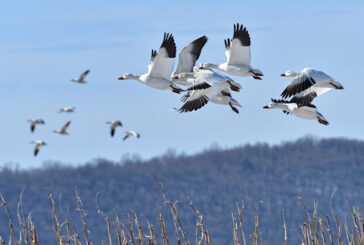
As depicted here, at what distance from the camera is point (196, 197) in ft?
453

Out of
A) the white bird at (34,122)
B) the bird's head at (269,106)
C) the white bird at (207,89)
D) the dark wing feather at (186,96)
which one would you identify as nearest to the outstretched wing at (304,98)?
the bird's head at (269,106)

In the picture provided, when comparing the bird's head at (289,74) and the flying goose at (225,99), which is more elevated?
the bird's head at (289,74)

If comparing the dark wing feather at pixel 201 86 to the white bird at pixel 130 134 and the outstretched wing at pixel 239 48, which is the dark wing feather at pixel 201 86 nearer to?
the outstretched wing at pixel 239 48

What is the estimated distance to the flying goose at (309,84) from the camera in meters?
9.31

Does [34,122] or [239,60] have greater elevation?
[34,122]

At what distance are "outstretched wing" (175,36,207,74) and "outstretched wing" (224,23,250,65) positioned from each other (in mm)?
498

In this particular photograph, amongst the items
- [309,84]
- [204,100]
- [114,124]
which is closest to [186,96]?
[204,100]

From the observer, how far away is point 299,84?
30.8 feet

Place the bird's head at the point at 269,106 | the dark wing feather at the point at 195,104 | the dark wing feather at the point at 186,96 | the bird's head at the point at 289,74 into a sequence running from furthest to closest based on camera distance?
1. the dark wing feather at the point at 186,96
2. the dark wing feather at the point at 195,104
3. the bird's head at the point at 289,74
4. the bird's head at the point at 269,106

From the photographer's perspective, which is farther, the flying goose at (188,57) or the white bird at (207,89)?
the flying goose at (188,57)

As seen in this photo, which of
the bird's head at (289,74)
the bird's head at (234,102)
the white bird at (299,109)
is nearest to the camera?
the white bird at (299,109)

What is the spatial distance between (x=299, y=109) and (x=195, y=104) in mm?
1479

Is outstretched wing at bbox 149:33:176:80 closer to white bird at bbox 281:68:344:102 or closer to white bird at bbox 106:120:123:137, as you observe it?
white bird at bbox 281:68:344:102

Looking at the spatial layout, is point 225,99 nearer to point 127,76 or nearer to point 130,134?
point 127,76
